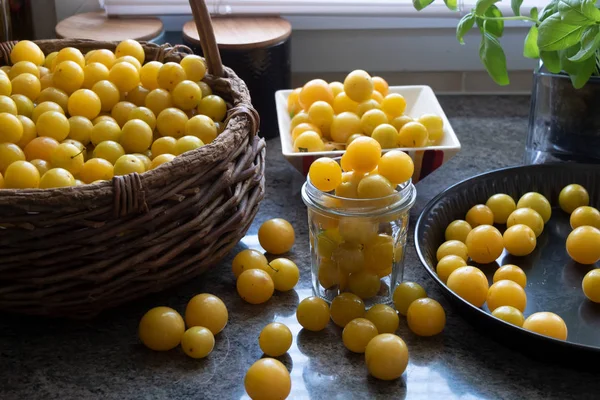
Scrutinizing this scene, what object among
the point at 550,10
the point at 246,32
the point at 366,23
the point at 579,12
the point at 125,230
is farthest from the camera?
the point at 366,23

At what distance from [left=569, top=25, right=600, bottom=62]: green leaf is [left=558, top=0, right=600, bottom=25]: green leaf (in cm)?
1

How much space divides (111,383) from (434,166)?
53 cm

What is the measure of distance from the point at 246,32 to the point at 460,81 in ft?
1.56

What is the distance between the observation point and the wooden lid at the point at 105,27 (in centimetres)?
125

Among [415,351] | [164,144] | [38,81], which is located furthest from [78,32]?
[415,351]

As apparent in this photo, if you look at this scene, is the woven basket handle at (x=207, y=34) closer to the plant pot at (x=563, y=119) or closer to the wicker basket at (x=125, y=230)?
the wicker basket at (x=125, y=230)

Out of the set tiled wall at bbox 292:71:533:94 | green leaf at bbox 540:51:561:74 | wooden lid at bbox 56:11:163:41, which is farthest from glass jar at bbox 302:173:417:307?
tiled wall at bbox 292:71:533:94

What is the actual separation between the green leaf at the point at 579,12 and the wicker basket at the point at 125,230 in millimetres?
383

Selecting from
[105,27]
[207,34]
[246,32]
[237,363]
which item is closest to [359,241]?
[237,363]

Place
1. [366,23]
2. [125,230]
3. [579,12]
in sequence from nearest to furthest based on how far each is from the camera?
[125,230] → [579,12] → [366,23]

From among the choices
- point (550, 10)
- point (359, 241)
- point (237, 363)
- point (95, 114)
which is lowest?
point (237, 363)

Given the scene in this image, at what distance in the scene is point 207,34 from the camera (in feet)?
3.04

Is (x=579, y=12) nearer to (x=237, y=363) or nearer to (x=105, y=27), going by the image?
(x=237, y=363)

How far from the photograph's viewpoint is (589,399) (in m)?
0.73
